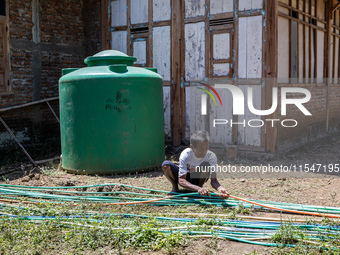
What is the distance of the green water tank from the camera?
6.74 meters

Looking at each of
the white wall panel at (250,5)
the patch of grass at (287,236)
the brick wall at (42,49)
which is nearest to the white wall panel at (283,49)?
the white wall panel at (250,5)

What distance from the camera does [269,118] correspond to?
811cm

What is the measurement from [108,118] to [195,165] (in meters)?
2.28

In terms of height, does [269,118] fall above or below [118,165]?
above

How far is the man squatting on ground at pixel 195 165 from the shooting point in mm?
4648

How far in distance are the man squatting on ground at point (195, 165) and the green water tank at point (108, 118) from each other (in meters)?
1.80

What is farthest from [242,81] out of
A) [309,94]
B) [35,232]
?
[35,232]

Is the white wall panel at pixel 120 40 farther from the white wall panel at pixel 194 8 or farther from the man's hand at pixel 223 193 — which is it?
the man's hand at pixel 223 193

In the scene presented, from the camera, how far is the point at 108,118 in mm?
6742

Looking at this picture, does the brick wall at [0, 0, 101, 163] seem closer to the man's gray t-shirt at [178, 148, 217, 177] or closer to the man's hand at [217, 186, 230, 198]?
the man's gray t-shirt at [178, 148, 217, 177]

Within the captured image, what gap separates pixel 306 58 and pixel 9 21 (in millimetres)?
7022

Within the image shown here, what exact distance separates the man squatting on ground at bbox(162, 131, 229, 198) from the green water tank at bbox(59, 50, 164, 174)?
5.91 feet

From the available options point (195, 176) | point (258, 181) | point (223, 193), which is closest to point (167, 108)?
point (258, 181)

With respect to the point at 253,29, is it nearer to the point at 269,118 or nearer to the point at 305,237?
the point at 269,118
